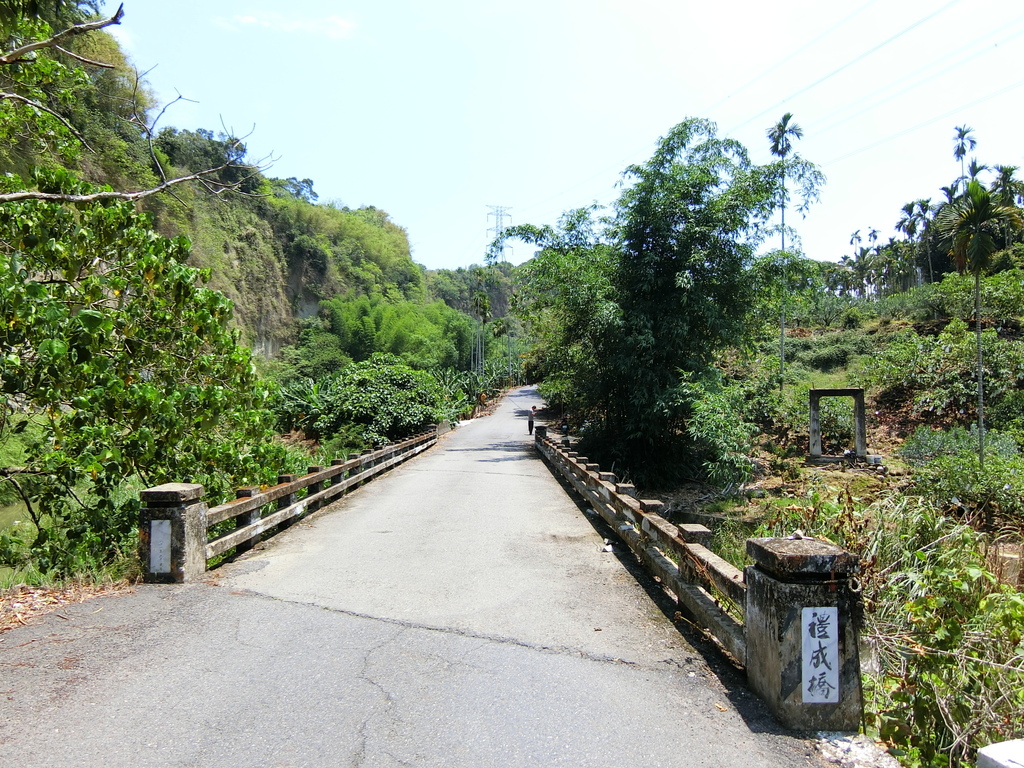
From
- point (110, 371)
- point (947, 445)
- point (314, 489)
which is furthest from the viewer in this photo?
point (947, 445)

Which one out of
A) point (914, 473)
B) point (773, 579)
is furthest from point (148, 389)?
point (914, 473)

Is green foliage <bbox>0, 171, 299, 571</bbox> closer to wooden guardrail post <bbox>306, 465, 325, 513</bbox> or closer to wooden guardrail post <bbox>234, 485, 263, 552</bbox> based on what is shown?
wooden guardrail post <bbox>234, 485, 263, 552</bbox>

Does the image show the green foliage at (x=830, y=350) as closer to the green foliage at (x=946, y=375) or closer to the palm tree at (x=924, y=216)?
the green foliage at (x=946, y=375)

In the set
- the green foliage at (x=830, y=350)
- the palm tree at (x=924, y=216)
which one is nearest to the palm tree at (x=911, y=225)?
the palm tree at (x=924, y=216)

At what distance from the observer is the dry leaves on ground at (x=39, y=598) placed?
5.30 m

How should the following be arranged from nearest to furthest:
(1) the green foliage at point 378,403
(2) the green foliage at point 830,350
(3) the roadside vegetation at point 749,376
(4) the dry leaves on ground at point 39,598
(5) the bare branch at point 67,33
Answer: (5) the bare branch at point 67,33 → (4) the dry leaves on ground at point 39,598 → (3) the roadside vegetation at point 749,376 → (1) the green foliage at point 378,403 → (2) the green foliage at point 830,350

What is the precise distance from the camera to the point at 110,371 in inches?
298

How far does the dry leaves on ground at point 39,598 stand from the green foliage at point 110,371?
975mm

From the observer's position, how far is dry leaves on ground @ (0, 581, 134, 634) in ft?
17.4

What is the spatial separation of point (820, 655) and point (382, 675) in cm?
266

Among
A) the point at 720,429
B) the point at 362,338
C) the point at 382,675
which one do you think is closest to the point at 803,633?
the point at 382,675

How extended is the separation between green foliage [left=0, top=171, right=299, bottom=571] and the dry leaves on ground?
975mm

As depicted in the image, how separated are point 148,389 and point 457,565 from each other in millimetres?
3907

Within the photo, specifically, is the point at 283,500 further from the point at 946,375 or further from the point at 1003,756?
the point at 946,375
